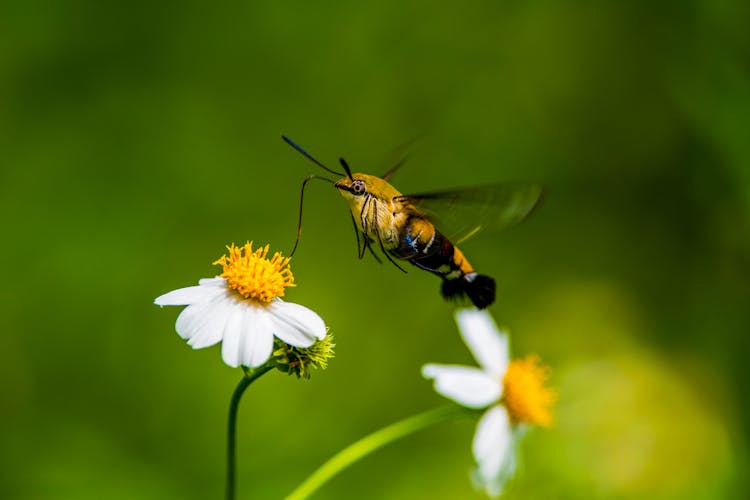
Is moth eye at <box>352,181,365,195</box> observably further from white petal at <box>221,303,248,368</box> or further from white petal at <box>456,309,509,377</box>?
white petal at <box>456,309,509,377</box>

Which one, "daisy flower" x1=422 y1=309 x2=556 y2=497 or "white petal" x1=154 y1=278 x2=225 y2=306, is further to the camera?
"daisy flower" x1=422 y1=309 x2=556 y2=497

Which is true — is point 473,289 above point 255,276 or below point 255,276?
above

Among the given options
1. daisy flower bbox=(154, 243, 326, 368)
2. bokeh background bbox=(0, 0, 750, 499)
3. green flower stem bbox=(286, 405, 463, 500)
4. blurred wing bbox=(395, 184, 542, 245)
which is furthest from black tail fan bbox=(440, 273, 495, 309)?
bokeh background bbox=(0, 0, 750, 499)

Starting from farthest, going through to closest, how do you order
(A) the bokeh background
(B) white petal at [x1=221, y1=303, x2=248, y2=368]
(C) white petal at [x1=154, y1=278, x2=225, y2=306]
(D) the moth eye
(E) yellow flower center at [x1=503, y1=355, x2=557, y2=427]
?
1. (A) the bokeh background
2. (E) yellow flower center at [x1=503, y1=355, x2=557, y2=427]
3. (D) the moth eye
4. (C) white petal at [x1=154, y1=278, x2=225, y2=306]
5. (B) white petal at [x1=221, y1=303, x2=248, y2=368]

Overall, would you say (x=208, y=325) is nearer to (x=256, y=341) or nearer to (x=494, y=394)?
(x=256, y=341)

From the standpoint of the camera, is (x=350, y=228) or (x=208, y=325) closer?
(x=208, y=325)

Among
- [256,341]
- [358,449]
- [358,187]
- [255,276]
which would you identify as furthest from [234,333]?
[358,187]

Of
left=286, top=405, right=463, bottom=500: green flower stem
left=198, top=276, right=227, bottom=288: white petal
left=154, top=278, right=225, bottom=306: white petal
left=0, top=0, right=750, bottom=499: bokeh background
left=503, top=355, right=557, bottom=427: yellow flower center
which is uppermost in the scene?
left=0, top=0, right=750, bottom=499: bokeh background
